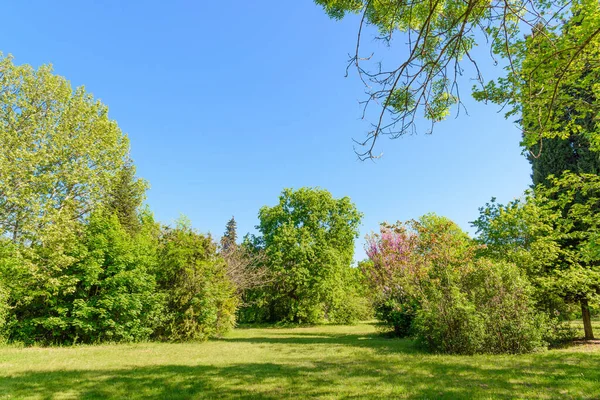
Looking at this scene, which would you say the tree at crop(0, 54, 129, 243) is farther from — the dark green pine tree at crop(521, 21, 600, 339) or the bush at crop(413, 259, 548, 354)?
the dark green pine tree at crop(521, 21, 600, 339)

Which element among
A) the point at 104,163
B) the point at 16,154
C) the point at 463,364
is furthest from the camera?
the point at 104,163

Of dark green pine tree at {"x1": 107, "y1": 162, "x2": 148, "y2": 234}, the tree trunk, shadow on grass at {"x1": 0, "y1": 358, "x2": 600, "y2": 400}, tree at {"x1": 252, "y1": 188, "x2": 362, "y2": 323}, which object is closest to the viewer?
shadow on grass at {"x1": 0, "y1": 358, "x2": 600, "y2": 400}

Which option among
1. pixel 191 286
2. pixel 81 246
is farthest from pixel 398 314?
pixel 81 246

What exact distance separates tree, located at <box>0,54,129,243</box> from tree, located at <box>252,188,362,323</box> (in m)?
12.6

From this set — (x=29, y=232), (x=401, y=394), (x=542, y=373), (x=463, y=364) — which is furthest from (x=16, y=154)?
(x=542, y=373)

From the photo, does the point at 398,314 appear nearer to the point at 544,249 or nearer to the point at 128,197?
the point at 544,249

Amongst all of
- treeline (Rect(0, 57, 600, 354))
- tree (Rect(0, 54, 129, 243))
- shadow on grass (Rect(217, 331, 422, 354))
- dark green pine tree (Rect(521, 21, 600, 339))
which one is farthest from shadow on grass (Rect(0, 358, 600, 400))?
tree (Rect(0, 54, 129, 243))

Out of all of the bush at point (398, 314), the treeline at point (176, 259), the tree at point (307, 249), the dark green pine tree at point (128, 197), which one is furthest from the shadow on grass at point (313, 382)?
the tree at point (307, 249)

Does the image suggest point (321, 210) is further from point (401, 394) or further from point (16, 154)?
point (401, 394)

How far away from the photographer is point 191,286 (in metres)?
14.4

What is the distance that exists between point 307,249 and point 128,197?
526 inches

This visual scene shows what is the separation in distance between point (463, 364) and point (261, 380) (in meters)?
4.72

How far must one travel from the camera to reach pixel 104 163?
18.7 m

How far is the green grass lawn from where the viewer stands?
5297mm
